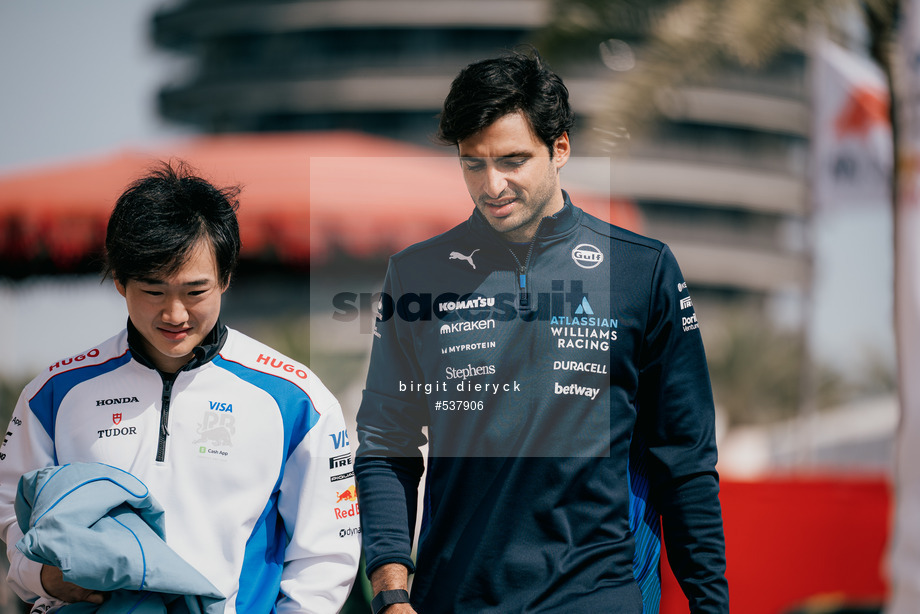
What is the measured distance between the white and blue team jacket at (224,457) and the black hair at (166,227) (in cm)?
22

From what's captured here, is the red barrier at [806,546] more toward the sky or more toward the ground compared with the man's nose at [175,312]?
more toward the ground

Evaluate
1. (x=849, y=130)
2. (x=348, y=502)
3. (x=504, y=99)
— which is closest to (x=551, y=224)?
(x=504, y=99)

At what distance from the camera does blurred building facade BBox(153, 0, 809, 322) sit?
42.0 m

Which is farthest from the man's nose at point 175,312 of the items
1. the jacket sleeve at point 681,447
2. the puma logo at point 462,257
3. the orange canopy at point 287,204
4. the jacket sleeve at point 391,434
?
the orange canopy at point 287,204

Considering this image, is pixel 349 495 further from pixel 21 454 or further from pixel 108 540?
pixel 21 454

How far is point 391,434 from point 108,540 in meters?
0.76

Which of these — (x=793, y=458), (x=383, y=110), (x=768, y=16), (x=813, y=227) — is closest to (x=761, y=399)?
(x=793, y=458)

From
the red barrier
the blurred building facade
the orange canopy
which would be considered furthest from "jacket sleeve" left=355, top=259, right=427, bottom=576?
the blurred building facade

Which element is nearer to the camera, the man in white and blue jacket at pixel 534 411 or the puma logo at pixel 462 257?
the man in white and blue jacket at pixel 534 411

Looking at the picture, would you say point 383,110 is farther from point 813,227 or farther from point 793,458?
point 813,227

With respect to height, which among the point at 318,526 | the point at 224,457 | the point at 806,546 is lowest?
the point at 806,546

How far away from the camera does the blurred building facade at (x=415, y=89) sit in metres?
42.0

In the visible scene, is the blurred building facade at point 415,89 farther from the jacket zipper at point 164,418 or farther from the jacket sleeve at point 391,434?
the jacket zipper at point 164,418

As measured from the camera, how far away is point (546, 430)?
2510 mm
